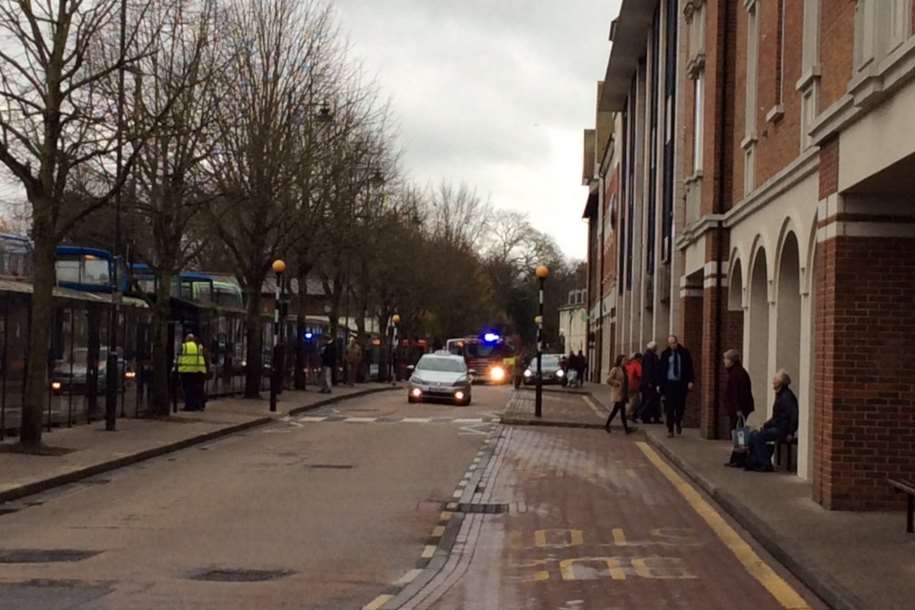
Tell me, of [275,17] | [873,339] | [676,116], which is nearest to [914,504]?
[873,339]

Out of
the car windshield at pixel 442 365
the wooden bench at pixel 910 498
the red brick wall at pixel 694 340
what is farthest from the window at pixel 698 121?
the wooden bench at pixel 910 498

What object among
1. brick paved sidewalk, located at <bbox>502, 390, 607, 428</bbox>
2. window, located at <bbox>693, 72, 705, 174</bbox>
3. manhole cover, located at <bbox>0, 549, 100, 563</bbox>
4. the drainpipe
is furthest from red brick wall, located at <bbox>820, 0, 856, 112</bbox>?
brick paved sidewalk, located at <bbox>502, 390, 607, 428</bbox>

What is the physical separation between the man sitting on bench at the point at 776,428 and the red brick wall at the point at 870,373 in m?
3.38

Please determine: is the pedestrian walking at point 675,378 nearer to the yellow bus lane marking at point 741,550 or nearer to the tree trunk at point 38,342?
the yellow bus lane marking at point 741,550

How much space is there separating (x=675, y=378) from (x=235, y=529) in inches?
532

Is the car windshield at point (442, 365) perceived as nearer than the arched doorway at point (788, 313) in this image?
No

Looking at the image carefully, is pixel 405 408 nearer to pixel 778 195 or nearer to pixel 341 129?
pixel 341 129

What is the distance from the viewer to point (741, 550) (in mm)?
11805

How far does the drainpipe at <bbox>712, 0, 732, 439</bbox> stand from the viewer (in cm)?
2416

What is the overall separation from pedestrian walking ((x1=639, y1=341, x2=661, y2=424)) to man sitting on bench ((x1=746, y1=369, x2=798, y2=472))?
10.2m

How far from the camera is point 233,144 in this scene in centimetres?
3303

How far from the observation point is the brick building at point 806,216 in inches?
507

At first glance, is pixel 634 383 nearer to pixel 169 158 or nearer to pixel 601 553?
pixel 169 158

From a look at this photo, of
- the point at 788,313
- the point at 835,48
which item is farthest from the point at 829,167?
the point at 788,313
